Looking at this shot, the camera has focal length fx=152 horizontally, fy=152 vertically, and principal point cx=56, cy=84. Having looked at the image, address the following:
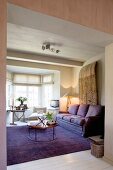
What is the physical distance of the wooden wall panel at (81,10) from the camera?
Result: 1968 mm

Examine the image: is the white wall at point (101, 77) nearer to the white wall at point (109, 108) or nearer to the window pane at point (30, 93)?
the white wall at point (109, 108)

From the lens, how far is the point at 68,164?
2.84 m

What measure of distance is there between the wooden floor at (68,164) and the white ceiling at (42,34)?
7.50 ft

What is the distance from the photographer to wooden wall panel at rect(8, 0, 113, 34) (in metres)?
1.97

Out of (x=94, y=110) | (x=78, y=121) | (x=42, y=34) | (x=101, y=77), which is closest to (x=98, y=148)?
(x=78, y=121)

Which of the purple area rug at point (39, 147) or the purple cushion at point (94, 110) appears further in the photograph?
the purple cushion at point (94, 110)

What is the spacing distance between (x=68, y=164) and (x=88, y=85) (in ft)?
11.6

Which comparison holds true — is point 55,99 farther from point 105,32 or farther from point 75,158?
point 105,32

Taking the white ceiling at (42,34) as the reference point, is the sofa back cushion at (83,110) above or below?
below

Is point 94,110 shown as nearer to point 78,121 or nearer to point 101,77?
point 78,121

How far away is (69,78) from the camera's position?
729 centimetres

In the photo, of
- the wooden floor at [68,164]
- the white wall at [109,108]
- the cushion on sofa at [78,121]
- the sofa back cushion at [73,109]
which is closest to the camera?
the wooden floor at [68,164]

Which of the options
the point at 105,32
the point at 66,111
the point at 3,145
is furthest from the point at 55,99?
the point at 3,145

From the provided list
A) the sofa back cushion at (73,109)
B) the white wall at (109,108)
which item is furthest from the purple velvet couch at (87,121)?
the white wall at (109,108)
